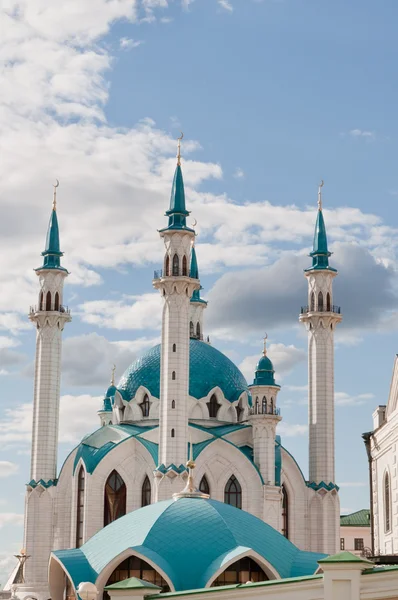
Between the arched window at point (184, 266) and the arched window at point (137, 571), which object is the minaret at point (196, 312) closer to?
the arched window at point (184, 266)

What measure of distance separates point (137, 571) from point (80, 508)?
2203 cm

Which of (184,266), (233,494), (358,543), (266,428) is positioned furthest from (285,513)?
(358,543)

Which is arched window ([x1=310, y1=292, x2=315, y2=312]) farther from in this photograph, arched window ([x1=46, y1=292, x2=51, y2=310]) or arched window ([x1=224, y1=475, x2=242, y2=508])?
arched window ([x1=46, y1=292, x2=51, y2=310])

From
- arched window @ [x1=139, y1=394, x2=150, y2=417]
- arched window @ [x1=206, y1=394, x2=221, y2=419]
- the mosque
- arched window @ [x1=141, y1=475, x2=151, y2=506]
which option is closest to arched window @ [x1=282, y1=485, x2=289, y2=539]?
the mosque

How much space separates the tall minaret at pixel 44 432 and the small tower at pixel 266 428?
9.68 m

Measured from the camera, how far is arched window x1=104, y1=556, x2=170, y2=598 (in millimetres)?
27828

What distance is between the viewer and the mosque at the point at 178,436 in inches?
1901

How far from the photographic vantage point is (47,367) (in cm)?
5225

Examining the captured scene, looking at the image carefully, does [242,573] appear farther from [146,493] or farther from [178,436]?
[146,493]

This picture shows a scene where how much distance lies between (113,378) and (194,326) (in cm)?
579

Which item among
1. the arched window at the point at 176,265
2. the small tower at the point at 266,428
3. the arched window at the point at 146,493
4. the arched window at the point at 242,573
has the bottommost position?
the arched window at the point at 242,573

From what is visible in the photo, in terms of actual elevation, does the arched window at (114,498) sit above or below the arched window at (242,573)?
above

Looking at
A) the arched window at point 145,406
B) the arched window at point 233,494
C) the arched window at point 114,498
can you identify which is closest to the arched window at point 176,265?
the arched window at point 145,406

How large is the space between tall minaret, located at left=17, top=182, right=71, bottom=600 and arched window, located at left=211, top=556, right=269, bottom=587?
22.9 meters
